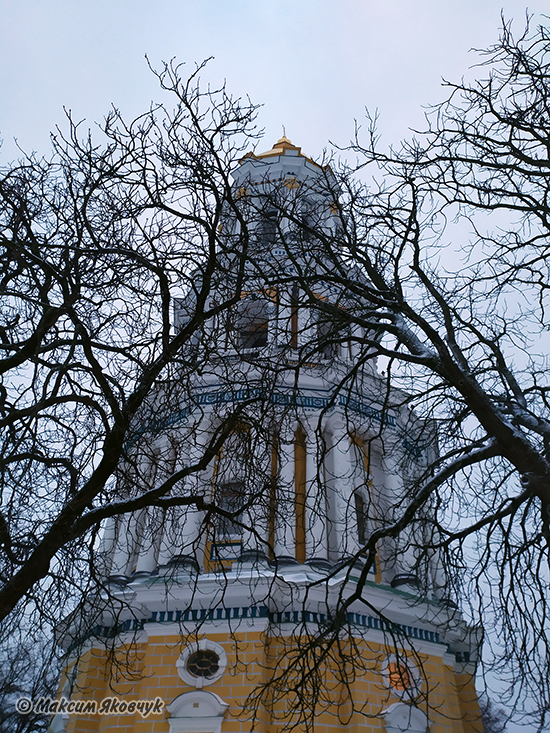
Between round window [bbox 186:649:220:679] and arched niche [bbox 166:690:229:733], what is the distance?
0.40 metres

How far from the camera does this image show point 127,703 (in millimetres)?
10766

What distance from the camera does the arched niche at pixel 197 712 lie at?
9914 mm

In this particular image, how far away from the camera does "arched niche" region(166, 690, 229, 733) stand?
32.5 feet

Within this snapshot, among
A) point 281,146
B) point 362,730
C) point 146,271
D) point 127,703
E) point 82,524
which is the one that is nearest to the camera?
point 82,524

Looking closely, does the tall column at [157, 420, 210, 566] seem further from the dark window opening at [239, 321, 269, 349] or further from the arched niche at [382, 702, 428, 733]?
the arched niche at [382, 702, 428, 733]

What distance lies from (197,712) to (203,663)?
81 centimetres

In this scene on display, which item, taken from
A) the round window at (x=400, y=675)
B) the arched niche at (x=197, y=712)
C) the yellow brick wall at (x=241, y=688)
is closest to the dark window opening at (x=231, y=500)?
the round window at (x=400, y=675)

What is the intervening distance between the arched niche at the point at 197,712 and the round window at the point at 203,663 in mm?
402

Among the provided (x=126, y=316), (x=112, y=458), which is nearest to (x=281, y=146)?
(x=126, y=316)

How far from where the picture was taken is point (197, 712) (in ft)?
33.1

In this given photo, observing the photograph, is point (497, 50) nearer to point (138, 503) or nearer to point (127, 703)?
point (138, 503)

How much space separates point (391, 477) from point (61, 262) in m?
11.8

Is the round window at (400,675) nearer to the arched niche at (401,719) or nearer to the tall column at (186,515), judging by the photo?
the arched niche at (401,719)

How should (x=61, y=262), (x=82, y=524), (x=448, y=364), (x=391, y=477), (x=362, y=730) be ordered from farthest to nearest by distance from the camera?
(x=391, y=477) < (x=362, y=730) < (x=61, y=262) < (x=448, y=364) < (x=82, y=524)
